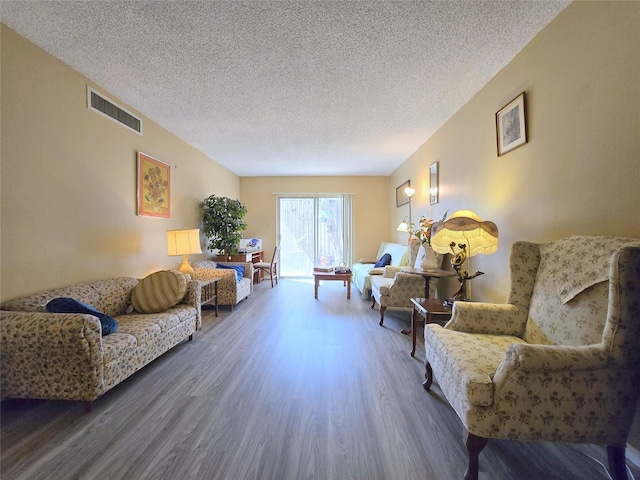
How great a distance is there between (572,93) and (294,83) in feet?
7.04

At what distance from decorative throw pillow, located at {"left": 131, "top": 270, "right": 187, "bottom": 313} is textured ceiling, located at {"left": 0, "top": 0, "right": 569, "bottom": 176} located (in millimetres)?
1940

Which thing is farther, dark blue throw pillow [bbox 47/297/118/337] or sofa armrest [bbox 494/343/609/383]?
dark blue throw pillow [bbox 47/297/118/337]

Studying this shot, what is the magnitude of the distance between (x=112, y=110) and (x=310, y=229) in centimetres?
474

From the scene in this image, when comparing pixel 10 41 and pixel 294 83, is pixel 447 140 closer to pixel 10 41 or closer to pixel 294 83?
pixel 294 83

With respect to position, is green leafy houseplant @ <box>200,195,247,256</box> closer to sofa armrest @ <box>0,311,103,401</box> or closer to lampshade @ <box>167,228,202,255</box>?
lampshade @ <box>167,228,202,255</box>

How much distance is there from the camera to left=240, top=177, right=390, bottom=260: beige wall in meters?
6.89

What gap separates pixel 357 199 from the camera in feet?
22.6

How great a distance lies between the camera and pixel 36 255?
2.13 m

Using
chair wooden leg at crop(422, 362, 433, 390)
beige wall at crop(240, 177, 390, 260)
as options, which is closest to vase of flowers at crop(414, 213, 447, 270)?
chair wooden leg at crop(422, 362, 433, 390)

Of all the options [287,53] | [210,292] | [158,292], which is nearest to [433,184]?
[287,53]

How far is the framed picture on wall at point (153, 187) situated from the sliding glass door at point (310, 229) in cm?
334

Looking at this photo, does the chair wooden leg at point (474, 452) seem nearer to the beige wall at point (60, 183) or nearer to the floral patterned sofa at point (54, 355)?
the floral patterned sofa at point (54, 355)

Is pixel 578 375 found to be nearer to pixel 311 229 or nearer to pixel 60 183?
pixel 60 183

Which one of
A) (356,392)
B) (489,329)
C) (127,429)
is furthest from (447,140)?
(127,429)
